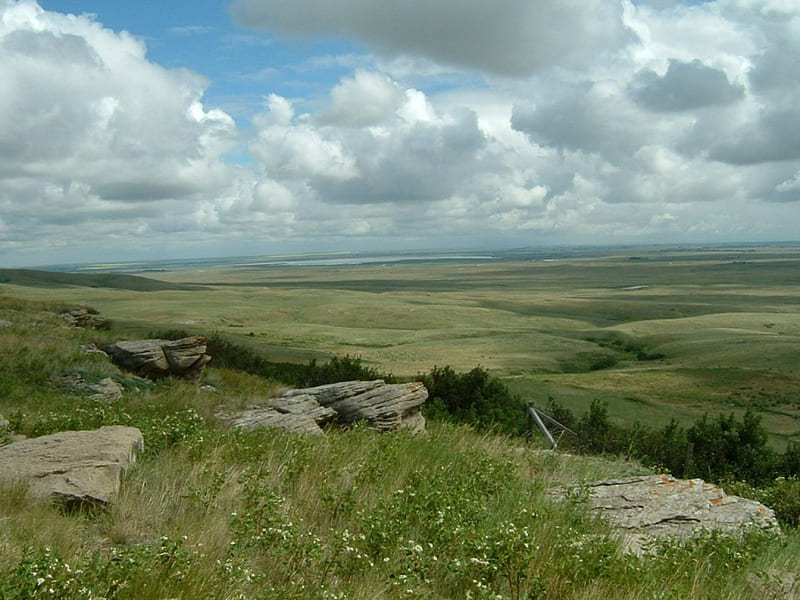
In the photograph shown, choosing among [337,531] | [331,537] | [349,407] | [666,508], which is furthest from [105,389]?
[666,508]

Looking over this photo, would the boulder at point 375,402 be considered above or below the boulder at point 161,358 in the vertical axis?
below

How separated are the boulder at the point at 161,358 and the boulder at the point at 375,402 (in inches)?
201

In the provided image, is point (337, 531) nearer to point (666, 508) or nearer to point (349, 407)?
point (666, 508)

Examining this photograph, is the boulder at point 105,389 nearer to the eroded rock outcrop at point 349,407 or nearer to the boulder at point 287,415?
the boulder at point 287,415

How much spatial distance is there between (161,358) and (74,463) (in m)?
13.6

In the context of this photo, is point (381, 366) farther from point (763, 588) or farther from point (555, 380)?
point (763, 588)

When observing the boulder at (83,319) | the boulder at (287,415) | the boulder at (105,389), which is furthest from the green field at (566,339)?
the boulder at (287,415)

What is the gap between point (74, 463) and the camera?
6410 millimetres

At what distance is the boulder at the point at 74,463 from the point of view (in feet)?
18.6

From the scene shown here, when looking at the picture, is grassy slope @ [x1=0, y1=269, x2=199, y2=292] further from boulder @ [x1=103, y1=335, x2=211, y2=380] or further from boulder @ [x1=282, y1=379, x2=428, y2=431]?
boulder @ [x1=282, y1=379, x2=428, y2=431]

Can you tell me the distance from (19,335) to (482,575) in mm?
20875

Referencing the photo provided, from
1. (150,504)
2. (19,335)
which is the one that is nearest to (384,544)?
(150,504)

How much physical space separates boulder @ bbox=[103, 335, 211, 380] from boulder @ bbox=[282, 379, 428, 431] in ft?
16.8

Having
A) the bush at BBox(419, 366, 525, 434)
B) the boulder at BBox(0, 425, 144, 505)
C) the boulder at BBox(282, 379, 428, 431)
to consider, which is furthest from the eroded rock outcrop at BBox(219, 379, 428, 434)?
the boulder at BBox(0, 425, 144, 505)
